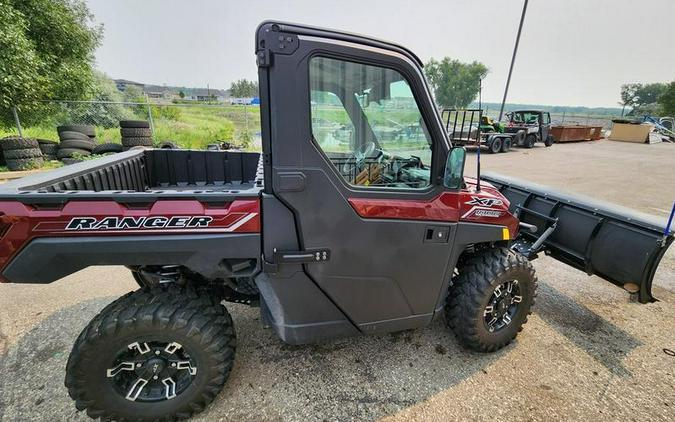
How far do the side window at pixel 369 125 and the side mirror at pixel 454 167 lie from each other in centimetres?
13

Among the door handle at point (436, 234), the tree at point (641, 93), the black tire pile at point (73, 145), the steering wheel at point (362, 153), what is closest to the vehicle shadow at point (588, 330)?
the door handle at point (436, 234)

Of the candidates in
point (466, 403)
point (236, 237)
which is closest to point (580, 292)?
point (466, 403)

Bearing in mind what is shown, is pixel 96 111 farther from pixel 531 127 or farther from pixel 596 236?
pixel 531 127

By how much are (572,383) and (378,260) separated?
1786mm

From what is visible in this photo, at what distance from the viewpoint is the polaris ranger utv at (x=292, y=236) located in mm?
1682

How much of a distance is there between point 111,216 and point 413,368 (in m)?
2.32

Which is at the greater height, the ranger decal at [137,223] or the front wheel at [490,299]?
the ranger decal at [137,223]

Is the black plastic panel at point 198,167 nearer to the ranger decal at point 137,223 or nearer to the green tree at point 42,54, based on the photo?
the ranger decal at point 137,223

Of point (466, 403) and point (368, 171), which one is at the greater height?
point (368, 171)

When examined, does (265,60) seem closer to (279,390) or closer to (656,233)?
(279,390)

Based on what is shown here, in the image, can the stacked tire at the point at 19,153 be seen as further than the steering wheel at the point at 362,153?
Yes

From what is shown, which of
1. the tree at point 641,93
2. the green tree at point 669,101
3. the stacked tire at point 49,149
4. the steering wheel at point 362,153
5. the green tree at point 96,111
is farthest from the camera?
the tree at point 641,93

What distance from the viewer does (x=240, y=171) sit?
373 cm

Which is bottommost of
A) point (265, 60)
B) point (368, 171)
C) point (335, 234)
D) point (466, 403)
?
point (466, 403)
